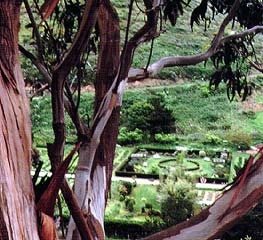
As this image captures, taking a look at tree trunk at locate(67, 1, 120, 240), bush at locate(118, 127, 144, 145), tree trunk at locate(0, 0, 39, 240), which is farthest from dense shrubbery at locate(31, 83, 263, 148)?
tree trunk at locate(0, 0, 39, 240)

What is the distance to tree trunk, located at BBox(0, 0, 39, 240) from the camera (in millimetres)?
657

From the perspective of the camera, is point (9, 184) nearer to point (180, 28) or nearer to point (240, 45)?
point (240, 45)

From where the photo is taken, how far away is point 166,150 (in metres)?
9.27

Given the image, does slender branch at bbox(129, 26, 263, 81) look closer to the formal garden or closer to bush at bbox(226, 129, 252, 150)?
the formal garden

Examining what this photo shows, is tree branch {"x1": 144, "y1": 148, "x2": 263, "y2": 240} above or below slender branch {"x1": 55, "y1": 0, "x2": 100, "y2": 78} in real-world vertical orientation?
below

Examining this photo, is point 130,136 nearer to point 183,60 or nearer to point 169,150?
point 169,150

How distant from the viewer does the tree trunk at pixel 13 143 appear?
2.16 ft

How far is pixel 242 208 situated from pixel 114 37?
2.63 feet

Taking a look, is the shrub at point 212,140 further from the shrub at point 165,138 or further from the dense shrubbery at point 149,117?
the dense shrubbery at point 149,117

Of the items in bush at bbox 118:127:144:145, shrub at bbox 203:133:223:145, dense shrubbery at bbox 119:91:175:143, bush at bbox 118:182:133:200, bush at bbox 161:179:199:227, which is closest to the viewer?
bush at bbox 161:179:199:227

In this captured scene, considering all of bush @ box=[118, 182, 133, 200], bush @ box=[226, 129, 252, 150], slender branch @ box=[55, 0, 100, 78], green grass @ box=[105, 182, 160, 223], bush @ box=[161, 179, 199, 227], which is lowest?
green grass @ box=[105, 182, 160, 223]

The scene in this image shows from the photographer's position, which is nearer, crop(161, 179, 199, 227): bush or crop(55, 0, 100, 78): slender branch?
crop(55, 0, 100, 78): slender branch

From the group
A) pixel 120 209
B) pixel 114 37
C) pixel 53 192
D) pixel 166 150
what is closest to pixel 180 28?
pixel 166 150

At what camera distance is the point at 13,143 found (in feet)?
2.30
